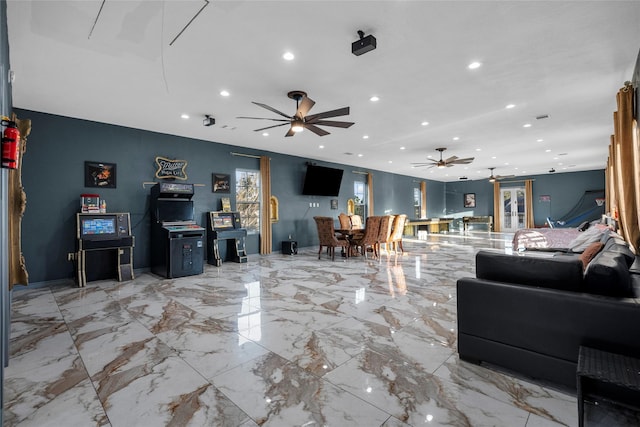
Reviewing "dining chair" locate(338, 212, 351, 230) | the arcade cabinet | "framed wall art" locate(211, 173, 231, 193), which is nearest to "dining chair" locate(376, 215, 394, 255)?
"dining chair" locate(338, 212, 351, 230)

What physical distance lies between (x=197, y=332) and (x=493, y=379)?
98.4 inches

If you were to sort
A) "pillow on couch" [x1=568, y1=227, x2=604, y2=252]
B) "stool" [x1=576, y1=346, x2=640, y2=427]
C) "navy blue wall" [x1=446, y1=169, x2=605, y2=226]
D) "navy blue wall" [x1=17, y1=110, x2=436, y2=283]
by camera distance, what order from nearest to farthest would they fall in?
"stool" [x1=576, y1=346, x2=640, y2=427], "pillow on couch" [x1=568, y1=227, x2=604, y2=252], "navy blue wall" [x1=17, y1=110, x2=436, y2=283], "navy blue wall" [x1=446, y1=169, x2=605, y2=226]

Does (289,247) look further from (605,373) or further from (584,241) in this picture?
(605,373)

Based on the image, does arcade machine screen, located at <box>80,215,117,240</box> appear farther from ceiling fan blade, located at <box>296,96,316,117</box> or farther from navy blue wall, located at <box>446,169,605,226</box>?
navy blue wall, located at <box>446,169,605,226</box>

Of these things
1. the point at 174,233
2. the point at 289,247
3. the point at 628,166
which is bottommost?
the point at 289,247

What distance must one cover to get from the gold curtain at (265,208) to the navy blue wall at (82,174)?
0.58 ft

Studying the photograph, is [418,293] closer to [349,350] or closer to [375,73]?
[349,350]

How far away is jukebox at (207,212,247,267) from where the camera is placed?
6496mm

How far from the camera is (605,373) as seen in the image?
53.8 inches

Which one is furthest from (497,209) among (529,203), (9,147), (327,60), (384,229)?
(9,147)

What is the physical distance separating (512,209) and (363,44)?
15305 mm

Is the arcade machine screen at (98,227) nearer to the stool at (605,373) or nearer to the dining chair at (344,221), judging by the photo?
the dining chair at (344,221)

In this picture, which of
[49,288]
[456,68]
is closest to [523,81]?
[456,68]

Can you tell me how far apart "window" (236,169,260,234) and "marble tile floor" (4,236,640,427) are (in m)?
3.58
